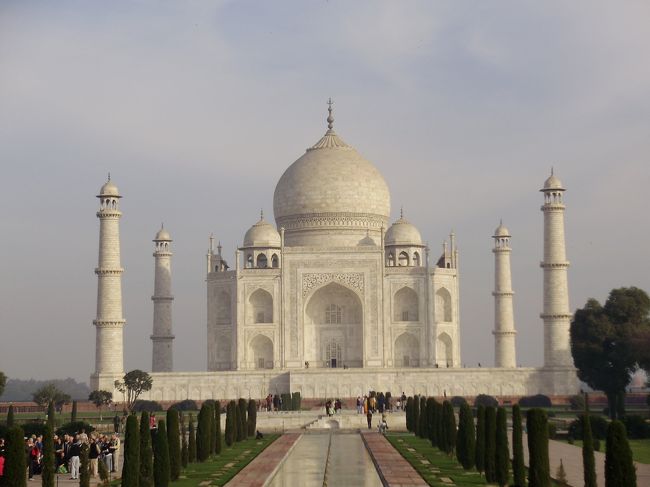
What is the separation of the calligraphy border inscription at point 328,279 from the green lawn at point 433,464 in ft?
62.9

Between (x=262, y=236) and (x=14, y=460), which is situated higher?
(x=262, y=236)

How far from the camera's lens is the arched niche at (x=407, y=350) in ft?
155

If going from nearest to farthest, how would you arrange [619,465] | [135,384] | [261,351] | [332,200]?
[619,465]
[135,384]
[261,351]
[332,200]

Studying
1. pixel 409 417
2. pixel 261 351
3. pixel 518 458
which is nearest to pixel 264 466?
pixel 518 458

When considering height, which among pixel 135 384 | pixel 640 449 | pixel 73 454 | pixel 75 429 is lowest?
pixel 640 449

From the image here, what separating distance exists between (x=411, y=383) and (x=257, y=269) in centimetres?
764

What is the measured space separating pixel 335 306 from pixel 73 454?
28.5 metres

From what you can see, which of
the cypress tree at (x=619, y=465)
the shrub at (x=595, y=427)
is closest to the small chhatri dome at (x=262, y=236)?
the shrub at (x=595, y=427)

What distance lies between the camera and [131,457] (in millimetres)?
17000

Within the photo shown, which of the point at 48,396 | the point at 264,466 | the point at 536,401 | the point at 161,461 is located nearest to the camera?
the point at 161,461

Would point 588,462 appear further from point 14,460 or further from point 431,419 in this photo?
point 431,419

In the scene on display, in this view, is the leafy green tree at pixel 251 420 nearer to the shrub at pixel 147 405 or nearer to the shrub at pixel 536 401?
the shrub at pixel 147 405

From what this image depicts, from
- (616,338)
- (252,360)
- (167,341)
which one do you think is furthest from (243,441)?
(167,341)

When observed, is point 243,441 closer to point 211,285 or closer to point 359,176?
point 211,285
